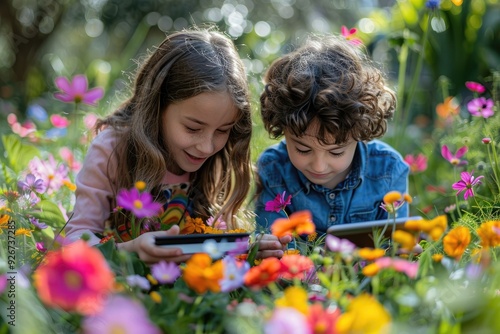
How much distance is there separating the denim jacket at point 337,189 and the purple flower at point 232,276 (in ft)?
3.20

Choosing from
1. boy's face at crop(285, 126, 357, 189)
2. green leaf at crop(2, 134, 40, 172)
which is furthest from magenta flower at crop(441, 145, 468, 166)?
green leaf at crop(2, 134, 40, 172)

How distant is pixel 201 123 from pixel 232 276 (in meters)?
0.82

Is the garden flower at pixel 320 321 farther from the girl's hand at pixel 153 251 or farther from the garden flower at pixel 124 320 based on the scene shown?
the girl's hand at pixel 153 251

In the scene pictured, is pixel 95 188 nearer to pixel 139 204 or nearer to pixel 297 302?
pixel 139 204

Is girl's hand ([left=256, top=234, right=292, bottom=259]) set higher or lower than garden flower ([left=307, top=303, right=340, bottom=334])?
lower

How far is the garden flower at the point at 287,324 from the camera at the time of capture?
0.73 m

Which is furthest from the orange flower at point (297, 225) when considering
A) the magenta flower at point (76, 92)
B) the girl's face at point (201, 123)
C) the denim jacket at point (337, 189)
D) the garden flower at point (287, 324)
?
the magenta flower at point (76, 92)

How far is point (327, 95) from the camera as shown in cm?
176

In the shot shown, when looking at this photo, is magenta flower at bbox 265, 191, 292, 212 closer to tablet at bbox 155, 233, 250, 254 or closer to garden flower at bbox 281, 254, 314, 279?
tablet at bbox 155, 233, 250, 254

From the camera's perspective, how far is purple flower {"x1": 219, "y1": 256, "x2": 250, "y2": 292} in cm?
93

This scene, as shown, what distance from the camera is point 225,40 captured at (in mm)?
1940

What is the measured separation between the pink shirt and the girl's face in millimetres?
209

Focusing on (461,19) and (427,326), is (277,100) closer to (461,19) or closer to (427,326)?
(427,326)

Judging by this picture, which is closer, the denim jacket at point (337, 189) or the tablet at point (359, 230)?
the tablet at point (359, 230)
